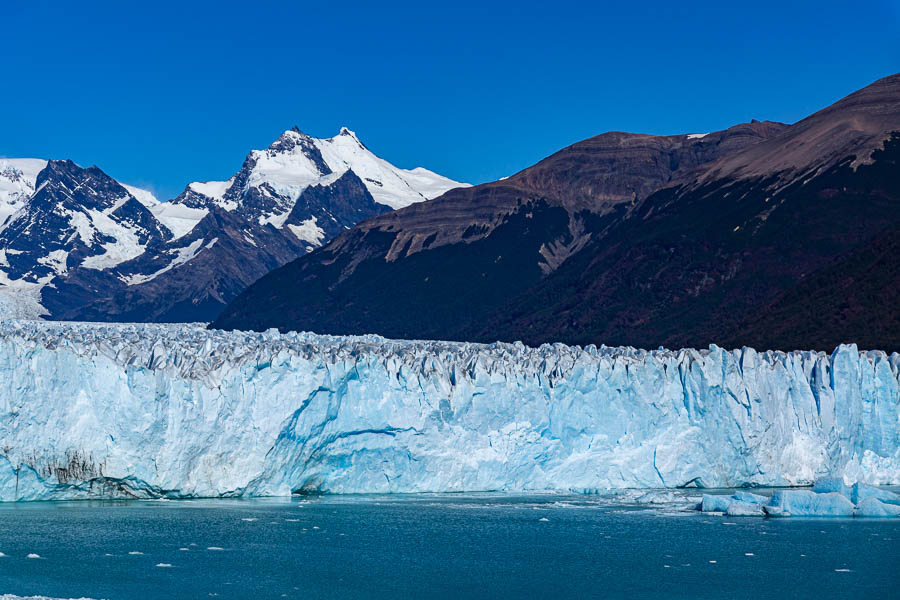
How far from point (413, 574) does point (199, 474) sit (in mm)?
10217

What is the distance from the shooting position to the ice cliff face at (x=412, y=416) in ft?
114

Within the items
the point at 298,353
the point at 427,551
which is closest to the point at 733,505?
the point at 427,551

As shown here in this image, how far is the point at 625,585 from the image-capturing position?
27609 millimetres

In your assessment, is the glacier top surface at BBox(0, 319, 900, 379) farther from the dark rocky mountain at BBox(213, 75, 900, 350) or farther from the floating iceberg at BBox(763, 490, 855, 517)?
the dark rocky mountain at BBox(213, 75, 900, 350)

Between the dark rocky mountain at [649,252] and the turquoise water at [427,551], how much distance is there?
1549 inches

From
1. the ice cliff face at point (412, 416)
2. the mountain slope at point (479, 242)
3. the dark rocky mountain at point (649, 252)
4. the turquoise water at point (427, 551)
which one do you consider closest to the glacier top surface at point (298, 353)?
the ice cliff face at point (412, 416)

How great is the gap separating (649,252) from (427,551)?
3974 inches

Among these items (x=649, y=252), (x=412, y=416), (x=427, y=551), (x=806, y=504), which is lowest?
(x=427, y=551)

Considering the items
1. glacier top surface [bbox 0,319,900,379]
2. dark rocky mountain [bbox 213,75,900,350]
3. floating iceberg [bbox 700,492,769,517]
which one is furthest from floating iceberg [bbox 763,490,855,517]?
dark rocky mountain [bbox 213,75,900,350]

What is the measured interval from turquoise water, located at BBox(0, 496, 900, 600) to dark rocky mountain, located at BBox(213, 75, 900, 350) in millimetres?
39351

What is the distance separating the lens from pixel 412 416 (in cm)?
3938

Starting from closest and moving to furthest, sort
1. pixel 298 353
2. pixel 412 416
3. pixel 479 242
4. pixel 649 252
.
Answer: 1. pixel 298 353
2. pixel 412 416
3. pixel 649 252
4. pixel 479 242

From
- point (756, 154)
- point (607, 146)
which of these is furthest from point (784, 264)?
point (607, 146)

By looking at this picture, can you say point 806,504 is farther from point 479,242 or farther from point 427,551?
point 479,242
